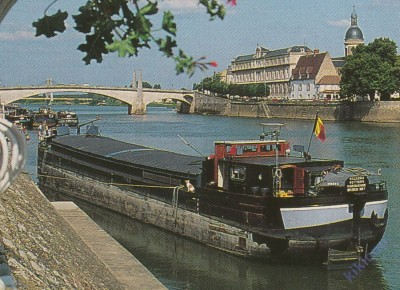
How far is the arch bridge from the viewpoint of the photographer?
83312mm

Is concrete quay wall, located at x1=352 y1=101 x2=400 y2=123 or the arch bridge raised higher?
the arch bridge

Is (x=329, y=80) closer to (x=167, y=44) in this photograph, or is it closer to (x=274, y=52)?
(x=274, y=52)

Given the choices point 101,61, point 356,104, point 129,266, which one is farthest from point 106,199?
point 356,104

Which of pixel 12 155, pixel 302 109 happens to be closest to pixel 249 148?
pixel 12 155

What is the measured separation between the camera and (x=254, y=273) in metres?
14.9

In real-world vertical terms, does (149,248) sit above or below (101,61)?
below

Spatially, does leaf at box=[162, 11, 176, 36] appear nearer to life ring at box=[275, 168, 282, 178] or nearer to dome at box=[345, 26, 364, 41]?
life ring at box=[275, 168, 282, 178]

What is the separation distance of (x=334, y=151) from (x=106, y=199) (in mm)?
20806

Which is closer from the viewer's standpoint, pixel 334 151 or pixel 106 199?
pixel 106 199

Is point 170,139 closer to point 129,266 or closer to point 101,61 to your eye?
point 129,266

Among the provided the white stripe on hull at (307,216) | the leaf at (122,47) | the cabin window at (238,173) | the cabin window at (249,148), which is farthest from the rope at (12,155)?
the cabin window at (249,148)

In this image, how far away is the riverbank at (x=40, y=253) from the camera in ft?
20.7

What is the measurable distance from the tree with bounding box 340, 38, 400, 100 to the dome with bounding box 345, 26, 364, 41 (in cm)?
5266

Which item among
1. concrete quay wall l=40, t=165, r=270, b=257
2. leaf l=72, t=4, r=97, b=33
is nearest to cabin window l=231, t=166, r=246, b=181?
concrete quay wall l=40, t=165, r=270, b=257
